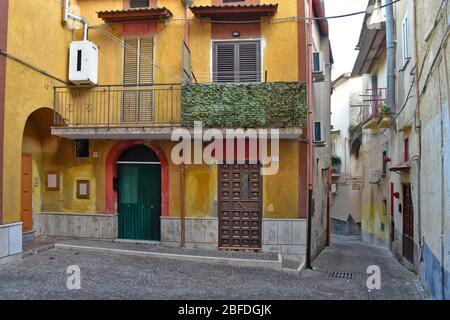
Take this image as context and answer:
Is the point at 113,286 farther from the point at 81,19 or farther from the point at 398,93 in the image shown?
the point at 398,93

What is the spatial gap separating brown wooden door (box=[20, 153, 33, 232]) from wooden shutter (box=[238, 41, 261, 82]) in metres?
6.41

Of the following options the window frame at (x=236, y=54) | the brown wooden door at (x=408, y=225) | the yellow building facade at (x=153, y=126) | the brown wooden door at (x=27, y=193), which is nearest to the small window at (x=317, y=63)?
the yellow building facade at (x=153, y=126)

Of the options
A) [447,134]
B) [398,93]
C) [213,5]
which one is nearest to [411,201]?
[398,93]

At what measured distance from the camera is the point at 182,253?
1038cm

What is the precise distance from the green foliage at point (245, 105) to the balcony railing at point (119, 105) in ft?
2.87

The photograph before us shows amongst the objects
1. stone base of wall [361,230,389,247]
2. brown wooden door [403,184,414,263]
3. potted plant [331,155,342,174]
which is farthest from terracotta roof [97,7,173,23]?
potted plant [331,155,342,174]

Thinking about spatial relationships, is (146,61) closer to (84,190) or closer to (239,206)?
(84,190)

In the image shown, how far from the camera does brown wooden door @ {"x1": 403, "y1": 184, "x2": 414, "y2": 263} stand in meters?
10.6

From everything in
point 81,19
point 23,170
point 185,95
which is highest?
point 81,19

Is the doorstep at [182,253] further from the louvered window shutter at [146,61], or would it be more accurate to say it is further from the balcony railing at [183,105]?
the louvered window shutter at [146,61]

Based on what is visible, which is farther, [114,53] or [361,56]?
[361,56]

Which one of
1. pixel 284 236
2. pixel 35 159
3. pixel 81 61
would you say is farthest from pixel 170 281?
pixel 81 61
